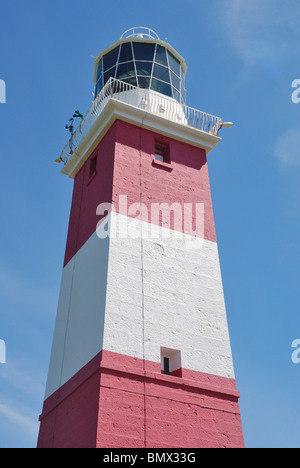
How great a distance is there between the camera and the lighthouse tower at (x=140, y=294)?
12.1 m

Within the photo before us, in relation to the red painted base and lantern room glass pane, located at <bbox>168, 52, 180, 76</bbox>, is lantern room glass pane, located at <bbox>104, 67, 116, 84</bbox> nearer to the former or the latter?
lantern room glass pane, located at <bbox>168, 52, 180, 76</bbox>

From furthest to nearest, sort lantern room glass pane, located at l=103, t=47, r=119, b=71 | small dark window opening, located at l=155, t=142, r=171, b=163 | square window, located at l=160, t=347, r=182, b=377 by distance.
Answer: lantern room glass pane, located at l=103, t=47, r=119, b=71 → small dark window opening, located at l=155, t=142, r=171, b=163 → square window, located at l=160, t=347, r=182, b=377

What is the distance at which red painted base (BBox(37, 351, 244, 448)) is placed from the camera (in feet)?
37.5

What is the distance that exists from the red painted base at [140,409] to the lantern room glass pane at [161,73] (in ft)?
38.1

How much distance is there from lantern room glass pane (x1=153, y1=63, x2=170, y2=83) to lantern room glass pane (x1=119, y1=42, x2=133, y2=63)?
1.03m

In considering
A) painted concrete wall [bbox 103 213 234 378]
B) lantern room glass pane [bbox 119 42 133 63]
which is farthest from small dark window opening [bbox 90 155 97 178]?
lantern room glass pane [bbox 119 42 133 63]

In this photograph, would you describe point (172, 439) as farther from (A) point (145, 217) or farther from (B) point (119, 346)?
(A) point (145, 217)

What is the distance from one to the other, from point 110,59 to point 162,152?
5.47 m

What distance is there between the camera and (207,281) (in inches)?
596

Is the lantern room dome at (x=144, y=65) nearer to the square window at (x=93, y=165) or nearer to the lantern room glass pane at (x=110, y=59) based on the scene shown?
the lantern room glass pane at (x=110, y=59)

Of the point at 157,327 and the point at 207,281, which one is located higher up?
the point at 207,281

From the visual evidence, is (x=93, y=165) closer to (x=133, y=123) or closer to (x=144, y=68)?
(x=133, y=123)
